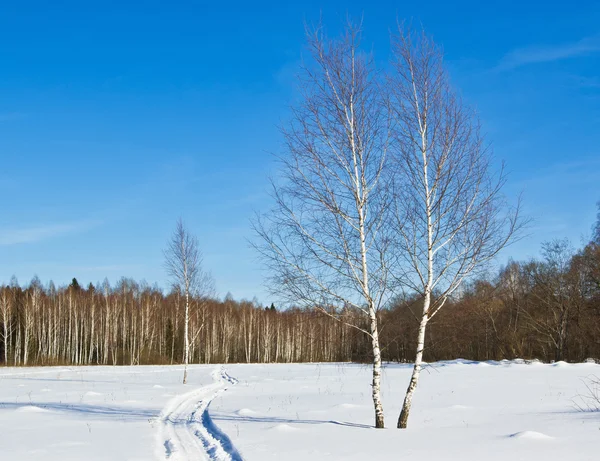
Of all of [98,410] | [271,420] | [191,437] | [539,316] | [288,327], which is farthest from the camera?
[288,327]

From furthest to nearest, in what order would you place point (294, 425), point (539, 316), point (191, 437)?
point (539, 316)
point (294, 425)
point (191, 437)

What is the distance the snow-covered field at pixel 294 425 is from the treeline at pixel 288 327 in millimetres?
11350

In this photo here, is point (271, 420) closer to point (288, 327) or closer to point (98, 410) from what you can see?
point (98, 410)

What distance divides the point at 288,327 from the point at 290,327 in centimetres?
93

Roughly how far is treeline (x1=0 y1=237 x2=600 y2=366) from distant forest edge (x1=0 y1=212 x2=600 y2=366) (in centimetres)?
14

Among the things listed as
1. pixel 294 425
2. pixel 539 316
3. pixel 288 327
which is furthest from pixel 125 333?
pixel 294 425

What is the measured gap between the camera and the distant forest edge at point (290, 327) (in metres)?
46.3

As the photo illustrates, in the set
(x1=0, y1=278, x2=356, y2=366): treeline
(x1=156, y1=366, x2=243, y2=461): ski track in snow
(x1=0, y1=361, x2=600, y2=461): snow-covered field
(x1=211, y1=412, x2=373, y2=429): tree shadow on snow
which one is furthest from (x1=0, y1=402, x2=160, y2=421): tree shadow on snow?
(x1=0, y1=278, x2=356, y2=366): treeline

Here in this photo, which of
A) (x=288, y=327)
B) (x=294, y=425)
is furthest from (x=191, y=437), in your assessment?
(x=288, y=327)

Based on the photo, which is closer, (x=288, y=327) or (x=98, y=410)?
(x=98, y=410)

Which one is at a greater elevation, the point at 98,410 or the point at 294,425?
the point at 294,425

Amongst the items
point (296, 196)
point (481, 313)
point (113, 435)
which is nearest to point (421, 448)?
point (296, 196)

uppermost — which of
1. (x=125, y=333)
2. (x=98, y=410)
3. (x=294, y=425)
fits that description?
(x=294, y=425)

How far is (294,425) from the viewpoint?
40.8ft
